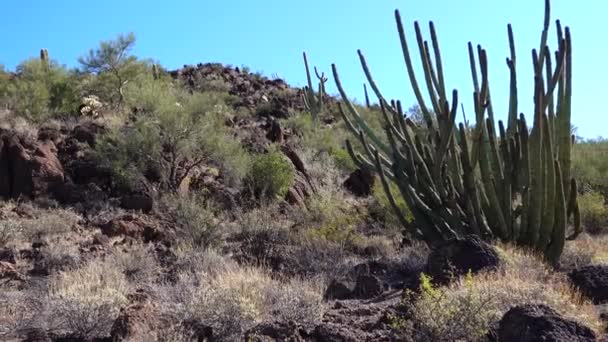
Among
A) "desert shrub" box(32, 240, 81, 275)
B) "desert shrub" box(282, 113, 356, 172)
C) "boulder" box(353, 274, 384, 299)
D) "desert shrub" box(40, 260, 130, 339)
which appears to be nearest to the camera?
"desert shrub" box(40, 260, 130, 339)

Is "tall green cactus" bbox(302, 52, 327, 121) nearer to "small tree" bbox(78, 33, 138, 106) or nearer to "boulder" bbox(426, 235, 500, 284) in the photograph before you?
"small tree" bbox(78, 33, 138, 106)

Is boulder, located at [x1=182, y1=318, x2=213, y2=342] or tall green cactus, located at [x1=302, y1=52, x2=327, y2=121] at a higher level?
tall green cactus, located at [x1=302, y1=52, x2=327, y2=121]

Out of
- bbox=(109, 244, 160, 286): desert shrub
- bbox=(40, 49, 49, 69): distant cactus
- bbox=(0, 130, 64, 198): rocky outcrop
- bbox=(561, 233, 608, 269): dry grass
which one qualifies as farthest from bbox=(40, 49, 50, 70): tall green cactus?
bbox=(561, 233, 608, 269): dry grass

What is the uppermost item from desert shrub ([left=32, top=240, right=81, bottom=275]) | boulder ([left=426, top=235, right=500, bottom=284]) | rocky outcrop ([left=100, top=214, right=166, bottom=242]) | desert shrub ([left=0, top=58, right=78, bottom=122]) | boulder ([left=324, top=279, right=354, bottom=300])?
desert shrub ([left=0, top=58, right=78, bottom=122])

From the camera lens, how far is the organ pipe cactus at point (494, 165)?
9531mm

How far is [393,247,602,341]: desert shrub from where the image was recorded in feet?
18.6

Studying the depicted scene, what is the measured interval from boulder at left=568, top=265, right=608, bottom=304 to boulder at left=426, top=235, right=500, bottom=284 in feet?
2.81

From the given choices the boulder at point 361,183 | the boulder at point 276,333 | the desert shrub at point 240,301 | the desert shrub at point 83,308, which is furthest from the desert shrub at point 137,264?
the boulder at point 361,183

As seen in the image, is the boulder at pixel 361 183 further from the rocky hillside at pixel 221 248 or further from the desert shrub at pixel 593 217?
the desert shrub at pixel 593 217

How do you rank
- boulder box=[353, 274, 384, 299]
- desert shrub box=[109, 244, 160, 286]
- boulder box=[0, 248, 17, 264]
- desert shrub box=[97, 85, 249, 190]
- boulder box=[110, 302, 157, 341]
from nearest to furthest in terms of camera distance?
boulder box=[110, 302, 157, 341], boulder box=[353, 274, 384, 299], desert shrub box=[109, 244, 160, 286], boulder box=[0, 248, 17, 264], desert shrub box=[97, 85, 249, 190]

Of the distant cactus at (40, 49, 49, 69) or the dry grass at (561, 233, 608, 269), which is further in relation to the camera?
the distant cactus at (40, 49, 49, 69)

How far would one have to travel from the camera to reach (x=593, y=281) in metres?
7.61

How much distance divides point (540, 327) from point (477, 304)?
735 millimetres

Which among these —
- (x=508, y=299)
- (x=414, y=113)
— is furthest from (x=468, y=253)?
(x=414, y=113)
